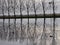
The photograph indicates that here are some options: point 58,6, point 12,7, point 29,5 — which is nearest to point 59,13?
point 58,6

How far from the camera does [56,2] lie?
33.0ft

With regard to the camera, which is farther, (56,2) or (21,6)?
(21,6)

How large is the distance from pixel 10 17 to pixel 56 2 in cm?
430

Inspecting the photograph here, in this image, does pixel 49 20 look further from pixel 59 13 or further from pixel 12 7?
pixel 12 7

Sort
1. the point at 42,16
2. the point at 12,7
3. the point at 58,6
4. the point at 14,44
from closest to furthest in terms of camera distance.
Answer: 1. the point at 14,44
2. the point at 58,6
3. the point at 42,16
4. the point at 12,7

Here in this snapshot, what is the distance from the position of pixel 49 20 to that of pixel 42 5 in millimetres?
1335

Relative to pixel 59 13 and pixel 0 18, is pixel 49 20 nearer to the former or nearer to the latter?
pixel 59 13

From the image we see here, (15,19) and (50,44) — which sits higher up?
(15,19)


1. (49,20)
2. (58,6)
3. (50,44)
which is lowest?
(50,44)

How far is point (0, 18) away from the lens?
1222 cm

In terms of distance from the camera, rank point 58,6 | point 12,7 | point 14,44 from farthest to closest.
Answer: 1. point 12,7
2. point 58,6
3. point 14,44

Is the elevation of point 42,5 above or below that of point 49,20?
above

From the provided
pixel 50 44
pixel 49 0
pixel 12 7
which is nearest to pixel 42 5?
pixel 49 0

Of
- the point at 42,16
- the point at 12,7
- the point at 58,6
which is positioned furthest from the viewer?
the point at 12,7
